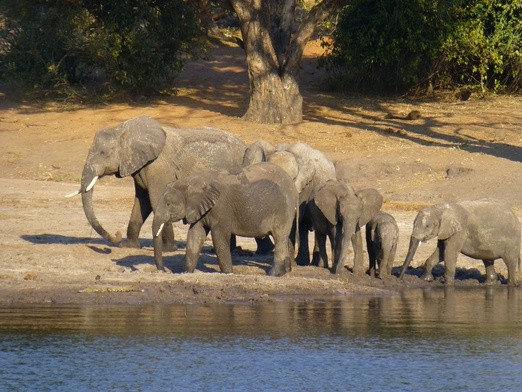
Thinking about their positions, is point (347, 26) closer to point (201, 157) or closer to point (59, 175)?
point (59, 175)

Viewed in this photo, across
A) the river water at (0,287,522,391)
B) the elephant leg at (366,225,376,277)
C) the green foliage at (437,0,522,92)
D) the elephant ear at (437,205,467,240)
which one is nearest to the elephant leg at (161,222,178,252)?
the elephant leg at (366,225,376,277)

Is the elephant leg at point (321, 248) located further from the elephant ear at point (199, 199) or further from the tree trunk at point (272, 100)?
the tree trunk at point (272, 100)

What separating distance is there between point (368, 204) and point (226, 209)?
1994 millimetres

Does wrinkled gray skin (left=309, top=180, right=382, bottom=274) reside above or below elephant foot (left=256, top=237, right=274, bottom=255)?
above

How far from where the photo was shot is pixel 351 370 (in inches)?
382

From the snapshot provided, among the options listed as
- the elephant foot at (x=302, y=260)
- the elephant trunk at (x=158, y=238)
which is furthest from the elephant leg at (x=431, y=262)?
the elephant trunk at (x=158, y=238)

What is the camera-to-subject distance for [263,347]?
1045 centimetres

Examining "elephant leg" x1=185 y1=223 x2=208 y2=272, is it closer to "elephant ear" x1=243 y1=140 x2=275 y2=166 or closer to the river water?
the river water

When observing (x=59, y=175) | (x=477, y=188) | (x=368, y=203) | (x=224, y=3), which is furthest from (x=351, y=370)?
(x=224, y=3)

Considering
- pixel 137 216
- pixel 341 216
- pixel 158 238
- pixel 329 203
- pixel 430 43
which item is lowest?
pixel 137 216

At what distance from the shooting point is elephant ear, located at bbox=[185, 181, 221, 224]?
1344 cm

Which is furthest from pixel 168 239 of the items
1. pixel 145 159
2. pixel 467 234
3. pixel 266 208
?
pixel 467 234

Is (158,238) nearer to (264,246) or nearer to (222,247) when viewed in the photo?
(222,247)

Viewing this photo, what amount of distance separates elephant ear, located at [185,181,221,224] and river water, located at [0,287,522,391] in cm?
132
